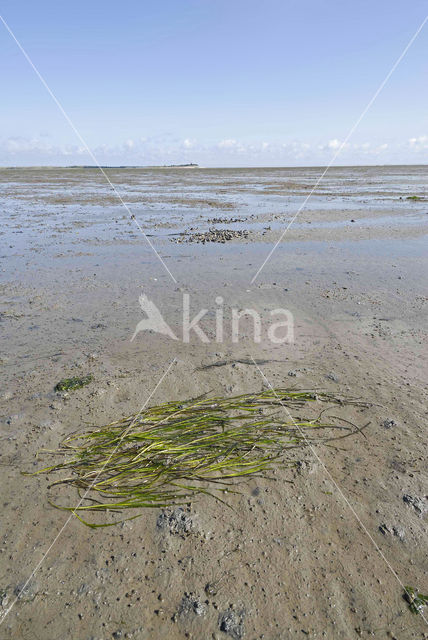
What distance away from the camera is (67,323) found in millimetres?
6250

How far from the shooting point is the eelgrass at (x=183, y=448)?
10.1ft

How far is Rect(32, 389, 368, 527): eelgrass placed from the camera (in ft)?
10.1

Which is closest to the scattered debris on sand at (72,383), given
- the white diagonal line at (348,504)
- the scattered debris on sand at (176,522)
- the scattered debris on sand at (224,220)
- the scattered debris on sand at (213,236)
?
the scattered debris on sand at (176,522)

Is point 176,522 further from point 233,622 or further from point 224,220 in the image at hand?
point 224,220

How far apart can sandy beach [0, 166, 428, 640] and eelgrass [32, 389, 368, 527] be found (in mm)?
152

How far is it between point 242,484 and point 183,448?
62cm

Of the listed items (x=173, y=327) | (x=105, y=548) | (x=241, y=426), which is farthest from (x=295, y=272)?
(x=105, y=548)

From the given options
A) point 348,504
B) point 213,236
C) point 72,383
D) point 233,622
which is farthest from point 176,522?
point 213,236

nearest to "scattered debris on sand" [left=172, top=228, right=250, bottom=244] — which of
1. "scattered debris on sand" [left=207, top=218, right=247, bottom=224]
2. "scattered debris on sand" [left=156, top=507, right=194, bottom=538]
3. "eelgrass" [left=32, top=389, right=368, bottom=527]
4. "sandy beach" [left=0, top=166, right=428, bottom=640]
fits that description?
"scattered debris on sand" [left=207, top=218, right=247, bottom=224]

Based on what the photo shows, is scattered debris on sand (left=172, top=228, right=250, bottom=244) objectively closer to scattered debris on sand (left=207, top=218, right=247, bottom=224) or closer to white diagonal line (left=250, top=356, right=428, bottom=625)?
scattered debris on sand (left=207, top=218, right=247, bottom=224)

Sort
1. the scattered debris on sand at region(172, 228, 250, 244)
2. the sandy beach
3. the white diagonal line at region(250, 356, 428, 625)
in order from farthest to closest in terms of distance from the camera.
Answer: the scattered debris on sand at region(172, 228, 250, 244)
the white diagonal line at region(250, 356, 428, 625)
the sandy beach

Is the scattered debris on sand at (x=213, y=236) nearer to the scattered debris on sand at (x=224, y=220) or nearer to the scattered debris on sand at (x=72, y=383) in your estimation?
the scattered debris on sand at (x=224, y=220)

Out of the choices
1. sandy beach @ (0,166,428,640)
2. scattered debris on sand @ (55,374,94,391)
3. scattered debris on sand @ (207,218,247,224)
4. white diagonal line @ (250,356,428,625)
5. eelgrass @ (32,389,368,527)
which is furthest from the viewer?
scattered debris on sand @ (207,218,247,224)

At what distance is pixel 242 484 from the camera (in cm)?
315
